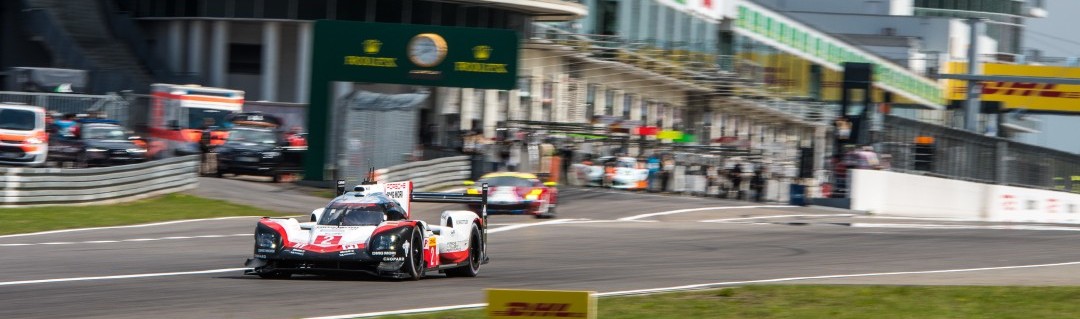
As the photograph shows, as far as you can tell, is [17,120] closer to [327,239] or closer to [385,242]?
[327,239]

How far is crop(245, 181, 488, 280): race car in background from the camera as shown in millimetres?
14391

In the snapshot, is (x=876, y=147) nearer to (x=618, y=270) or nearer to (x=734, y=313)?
(x=618, y=270)

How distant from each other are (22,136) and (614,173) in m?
16.0

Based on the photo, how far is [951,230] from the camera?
93.9ft

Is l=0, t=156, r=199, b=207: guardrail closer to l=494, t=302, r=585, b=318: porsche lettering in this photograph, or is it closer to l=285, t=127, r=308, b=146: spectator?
l=285, t=127, r=308, b=146: spectator

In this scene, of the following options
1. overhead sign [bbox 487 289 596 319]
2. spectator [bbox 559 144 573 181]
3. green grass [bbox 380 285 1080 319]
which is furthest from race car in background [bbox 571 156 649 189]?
overhead sign [bbox 487 289 596 319]

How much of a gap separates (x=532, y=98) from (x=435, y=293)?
40938 millimetres

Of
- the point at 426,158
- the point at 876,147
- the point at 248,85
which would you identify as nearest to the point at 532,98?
the point at 248,85

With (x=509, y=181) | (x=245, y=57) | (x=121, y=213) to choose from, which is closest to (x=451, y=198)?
(x=121, y=213)

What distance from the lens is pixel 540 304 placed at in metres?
6.27

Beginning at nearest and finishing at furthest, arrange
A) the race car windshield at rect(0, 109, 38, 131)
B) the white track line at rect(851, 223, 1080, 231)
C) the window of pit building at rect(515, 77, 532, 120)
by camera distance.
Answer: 1. the white track line at rect(851, 223, 1080, 231)
2. the race car windshield at rect(0, 109, 38, 131)
3. the window of pit building at rect(515, 77, 532, 120)

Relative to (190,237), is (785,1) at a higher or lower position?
higher

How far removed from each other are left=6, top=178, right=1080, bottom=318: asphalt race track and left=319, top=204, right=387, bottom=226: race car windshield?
55 cm

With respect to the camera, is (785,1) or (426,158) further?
(785,1)
